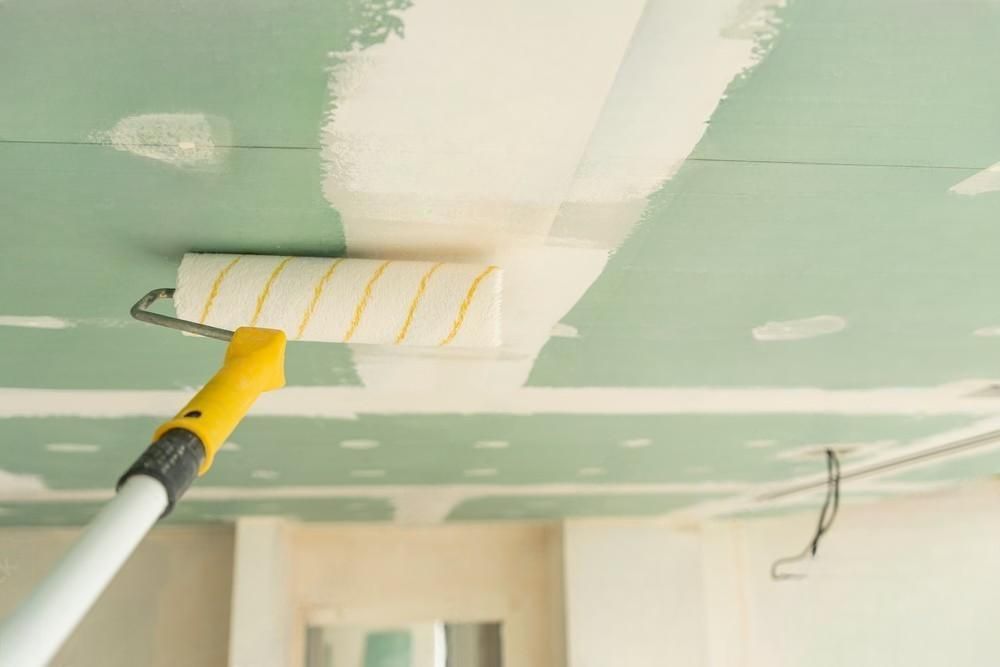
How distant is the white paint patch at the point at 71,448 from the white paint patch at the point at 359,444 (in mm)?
554

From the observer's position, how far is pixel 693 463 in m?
2.39

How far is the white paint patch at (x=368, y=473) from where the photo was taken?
2336mm

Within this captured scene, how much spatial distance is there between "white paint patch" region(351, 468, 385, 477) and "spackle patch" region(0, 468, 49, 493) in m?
0.82

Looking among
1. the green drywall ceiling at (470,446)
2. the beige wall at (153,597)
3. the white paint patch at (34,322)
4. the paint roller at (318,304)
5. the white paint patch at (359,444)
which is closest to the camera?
the paint roller at (318,304)

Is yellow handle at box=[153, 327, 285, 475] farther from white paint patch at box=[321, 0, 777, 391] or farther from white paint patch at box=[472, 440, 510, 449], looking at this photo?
white paint patch at box=[472, 440, 510, 449]

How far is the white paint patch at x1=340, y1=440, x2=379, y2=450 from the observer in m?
2.01

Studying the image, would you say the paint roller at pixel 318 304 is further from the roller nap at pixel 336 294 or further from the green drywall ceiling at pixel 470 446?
the green drywall ceiling at pixel 470 446

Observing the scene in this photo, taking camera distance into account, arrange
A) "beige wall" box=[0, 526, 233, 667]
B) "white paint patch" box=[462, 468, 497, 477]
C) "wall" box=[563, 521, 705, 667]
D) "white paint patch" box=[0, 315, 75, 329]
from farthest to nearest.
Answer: "wall" box=[563, 521, 705, 667] → "beige wall" box=[0, 526, 233, 667] → "white paint patch" box=[462, 468, 497, 477] → "white paint patch" box=[0, 315, 75, 329]

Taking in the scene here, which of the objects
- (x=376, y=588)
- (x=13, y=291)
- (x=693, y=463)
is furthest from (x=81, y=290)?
(x=376, y=588)

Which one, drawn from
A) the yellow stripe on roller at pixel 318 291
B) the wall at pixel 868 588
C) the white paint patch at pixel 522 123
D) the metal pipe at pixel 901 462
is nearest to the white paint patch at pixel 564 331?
the white paint patch at pixel 522 123

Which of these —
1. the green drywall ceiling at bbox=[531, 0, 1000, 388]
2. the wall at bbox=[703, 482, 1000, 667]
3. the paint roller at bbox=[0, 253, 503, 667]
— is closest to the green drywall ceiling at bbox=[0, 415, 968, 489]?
the green drywall ceiling at bbox=[531, 0, 1000, 388]

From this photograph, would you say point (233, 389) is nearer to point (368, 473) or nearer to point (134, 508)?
point (134, 508)

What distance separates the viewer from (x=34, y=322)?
1.21m

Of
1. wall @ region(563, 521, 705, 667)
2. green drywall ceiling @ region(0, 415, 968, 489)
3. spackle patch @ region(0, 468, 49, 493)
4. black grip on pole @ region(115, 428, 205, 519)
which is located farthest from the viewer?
wall @ region(563, 521, 705, 667)
